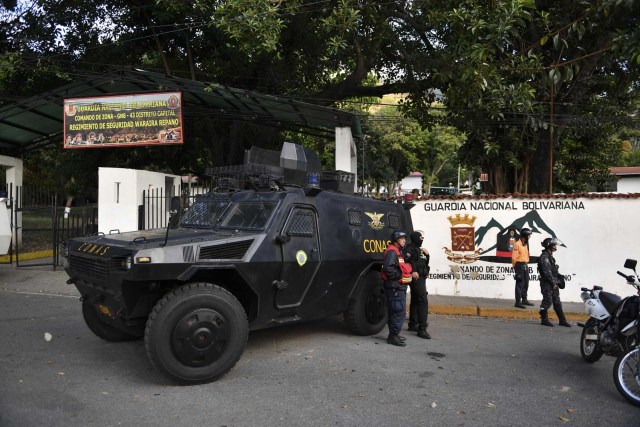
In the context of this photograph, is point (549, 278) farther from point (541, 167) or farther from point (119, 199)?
point (119, 199)

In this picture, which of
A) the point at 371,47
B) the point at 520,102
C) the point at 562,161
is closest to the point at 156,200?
the point at 371,47

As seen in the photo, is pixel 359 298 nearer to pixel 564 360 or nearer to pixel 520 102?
pixel 564 360

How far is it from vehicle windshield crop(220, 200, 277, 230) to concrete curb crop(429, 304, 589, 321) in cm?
466

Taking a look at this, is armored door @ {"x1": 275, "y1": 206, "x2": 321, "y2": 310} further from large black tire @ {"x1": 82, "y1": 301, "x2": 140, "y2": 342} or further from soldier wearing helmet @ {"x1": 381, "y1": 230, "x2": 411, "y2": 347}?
large black tire @ {"x1": 82, "y1": 301, "x2": 140, "y2": 342}

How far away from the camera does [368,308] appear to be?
23.7 ft

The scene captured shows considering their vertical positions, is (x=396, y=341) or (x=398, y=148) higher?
(x=398, y=148)

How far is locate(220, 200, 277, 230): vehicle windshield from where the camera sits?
6.00 metres

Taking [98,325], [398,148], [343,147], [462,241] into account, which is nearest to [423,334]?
[462,241]

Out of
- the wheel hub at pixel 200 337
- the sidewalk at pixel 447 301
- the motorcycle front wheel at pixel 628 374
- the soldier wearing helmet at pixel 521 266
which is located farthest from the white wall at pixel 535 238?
the wheel hub at pixel 200 337

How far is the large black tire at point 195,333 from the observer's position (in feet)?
15.9

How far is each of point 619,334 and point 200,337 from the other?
430cm

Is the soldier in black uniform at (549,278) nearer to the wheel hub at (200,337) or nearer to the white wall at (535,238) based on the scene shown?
the white wall at (535,238)

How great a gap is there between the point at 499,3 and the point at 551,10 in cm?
426

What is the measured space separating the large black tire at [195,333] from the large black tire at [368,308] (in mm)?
2129
